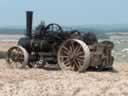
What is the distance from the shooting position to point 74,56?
19.1 meters

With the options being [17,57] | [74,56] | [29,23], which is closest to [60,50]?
[74,56]

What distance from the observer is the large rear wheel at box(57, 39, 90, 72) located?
18.5m

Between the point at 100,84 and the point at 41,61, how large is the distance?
27.9ft

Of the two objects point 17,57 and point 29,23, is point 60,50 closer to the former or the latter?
point 17,57

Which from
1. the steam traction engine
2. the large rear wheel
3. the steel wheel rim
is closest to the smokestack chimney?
the steam traction engine

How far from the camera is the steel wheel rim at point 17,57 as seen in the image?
67.6ft

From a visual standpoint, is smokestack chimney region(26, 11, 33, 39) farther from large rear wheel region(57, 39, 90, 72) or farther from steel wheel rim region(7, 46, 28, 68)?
large rear wheel region(57, 39, 90, 72)

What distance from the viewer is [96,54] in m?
19.0

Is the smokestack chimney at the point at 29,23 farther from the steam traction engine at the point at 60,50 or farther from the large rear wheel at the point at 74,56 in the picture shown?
the large rear wheel at the point at 74,56

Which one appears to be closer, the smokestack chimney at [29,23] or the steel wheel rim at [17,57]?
the steel wheel rim at [17,57]

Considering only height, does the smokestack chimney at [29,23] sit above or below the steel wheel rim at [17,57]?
above

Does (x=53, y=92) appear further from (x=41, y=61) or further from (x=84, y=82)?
(x=41, y=61)

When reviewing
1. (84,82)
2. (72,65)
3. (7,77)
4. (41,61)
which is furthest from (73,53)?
(84,82)

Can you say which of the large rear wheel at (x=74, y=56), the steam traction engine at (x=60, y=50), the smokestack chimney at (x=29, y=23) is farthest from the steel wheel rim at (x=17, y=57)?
the large rear wheel at (x=74, y=56)
